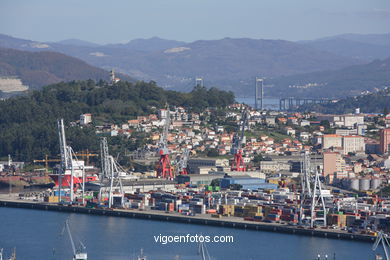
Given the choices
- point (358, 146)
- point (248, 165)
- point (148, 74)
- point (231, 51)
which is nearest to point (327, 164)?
point (248, 165)

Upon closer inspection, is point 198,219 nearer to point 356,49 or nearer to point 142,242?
point 142,242

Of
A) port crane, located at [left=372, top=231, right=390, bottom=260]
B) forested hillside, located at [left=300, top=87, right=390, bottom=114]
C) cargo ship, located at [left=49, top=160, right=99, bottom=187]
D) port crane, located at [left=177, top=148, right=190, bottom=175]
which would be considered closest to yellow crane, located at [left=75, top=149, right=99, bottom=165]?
port crane, located at [left=177, top=148, right=190, bottom=175]

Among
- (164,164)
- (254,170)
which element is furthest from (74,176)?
(254,170)

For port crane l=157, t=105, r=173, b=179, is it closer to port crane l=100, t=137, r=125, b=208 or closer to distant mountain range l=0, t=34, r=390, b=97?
port crane l=100, t=137, r=125, b=208

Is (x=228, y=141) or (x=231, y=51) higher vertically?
(x=231, y=51)

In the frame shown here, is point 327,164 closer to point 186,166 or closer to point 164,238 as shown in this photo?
point 186,166

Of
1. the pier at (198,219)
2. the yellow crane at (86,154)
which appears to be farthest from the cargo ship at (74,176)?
the yellow crane at (86,154)

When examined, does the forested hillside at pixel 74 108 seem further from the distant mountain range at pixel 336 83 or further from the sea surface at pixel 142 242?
the distant mountain range at pixel 336 83
